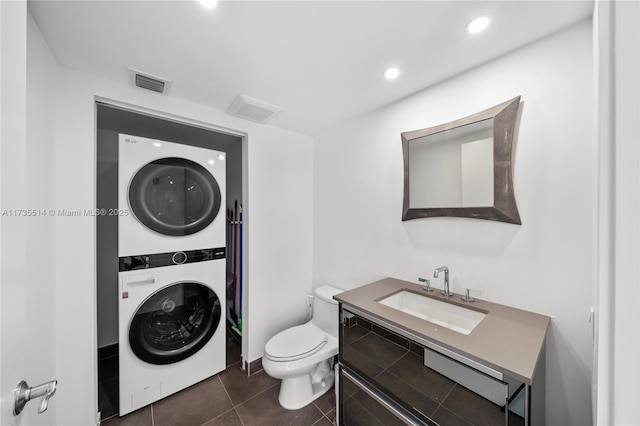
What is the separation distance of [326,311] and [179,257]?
1315mm

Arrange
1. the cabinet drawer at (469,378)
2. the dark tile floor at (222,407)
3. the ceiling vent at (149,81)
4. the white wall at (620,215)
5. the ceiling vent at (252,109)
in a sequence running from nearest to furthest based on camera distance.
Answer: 1. the white wall at (620,215)
2. the cabinet drawer at (469,378)
3. the ceiling vent at (149,81)
4. the dark tile floor at (222,407)
5. the ceiling vent at (252,109)

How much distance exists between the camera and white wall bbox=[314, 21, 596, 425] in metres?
1.10

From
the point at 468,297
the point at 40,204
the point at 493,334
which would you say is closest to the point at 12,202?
the point at 40,204

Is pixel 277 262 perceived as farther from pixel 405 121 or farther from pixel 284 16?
pixel 284 16

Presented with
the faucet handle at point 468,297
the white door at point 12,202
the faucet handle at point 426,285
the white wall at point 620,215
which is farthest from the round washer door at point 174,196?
the white wall at point 620,215

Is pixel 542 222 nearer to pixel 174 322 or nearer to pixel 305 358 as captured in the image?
pixel 305 358

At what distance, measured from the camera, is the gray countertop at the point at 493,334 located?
85cm

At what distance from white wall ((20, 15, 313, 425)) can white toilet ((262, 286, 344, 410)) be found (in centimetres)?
47

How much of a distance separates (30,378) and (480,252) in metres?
2.44

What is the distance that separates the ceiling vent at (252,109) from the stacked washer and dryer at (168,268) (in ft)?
1.37

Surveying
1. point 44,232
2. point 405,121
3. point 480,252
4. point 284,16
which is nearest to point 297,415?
point 480,252

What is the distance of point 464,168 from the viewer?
1456 millimetres

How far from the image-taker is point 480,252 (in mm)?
1408

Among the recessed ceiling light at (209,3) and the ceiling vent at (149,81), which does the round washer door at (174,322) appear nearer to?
the ceiling vent at (149,81)
